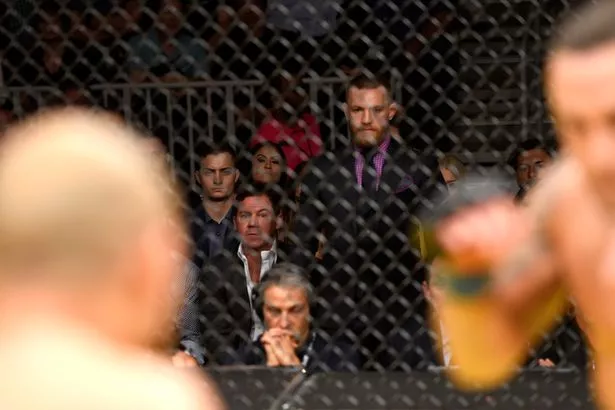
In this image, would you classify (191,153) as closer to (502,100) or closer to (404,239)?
(404,239)

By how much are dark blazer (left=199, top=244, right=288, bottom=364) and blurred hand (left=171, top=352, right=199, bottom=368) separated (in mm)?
117

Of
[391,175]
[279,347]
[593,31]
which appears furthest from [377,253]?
[593,31]

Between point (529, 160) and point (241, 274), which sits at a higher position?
point (529, 160)

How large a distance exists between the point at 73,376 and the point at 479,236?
524 mm

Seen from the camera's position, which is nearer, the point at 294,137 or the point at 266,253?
the point at 266,253

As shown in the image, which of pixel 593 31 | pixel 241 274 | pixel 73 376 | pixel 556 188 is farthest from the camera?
pixel 241 274

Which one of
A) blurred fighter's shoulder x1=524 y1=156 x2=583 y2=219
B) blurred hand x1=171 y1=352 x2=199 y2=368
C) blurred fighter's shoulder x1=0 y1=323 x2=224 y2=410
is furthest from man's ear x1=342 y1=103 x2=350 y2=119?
blurred fighter's shoulder x1=0 y1=323 x2=224 y2=410

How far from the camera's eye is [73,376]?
925mm

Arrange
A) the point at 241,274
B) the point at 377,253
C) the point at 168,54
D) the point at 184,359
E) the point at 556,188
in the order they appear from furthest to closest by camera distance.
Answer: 1. the point at 168,54
2. the point at 241,274
3. the point at 377,253
4. the point at 184,359
5. the point at 556,188

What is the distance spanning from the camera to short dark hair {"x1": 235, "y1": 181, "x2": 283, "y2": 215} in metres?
3.47

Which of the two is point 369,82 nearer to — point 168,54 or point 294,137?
point 294,137

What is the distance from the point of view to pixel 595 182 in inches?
49.3

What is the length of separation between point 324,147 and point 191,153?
1.16ft

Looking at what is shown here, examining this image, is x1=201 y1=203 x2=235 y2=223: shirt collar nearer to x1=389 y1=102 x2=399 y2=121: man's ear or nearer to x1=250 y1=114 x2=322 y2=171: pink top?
x1=250 y1=114 x2=322 y2=171: pink top
